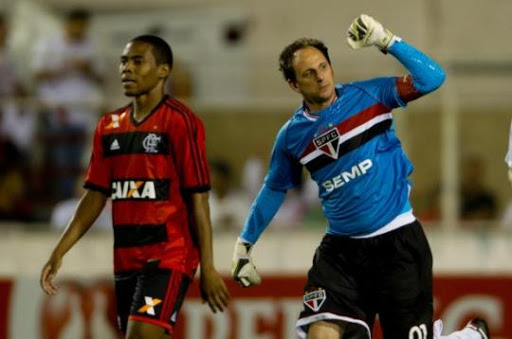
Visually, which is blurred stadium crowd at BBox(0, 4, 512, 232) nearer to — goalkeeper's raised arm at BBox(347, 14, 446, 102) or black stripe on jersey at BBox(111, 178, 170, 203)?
black stripe on jersey at BBox(111, 178, 170, 203)

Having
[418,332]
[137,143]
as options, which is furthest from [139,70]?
[418,332]

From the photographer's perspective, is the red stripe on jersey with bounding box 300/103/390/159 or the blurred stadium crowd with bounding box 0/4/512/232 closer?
the red stripe on jersey with bounding box 300/103/390/159

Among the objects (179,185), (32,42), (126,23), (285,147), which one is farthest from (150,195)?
(126,23)

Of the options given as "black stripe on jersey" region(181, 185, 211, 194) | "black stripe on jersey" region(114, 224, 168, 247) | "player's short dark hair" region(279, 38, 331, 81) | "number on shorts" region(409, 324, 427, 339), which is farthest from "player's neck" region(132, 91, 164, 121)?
"number on shorts" region(409, 324, 427, 339)

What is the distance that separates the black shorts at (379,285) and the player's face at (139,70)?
4.44 feet

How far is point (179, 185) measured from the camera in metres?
7.96

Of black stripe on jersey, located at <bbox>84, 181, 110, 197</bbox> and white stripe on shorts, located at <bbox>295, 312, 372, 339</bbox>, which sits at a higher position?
black stripe on jersey, located at <bbox>84, 181, 110, 197</bbox>

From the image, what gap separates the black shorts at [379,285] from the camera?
7.79m

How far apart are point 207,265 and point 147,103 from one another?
99 centimetres

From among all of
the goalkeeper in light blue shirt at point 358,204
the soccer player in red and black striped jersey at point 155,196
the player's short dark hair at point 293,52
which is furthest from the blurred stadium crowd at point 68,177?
the player's short dark hair at point 293,52

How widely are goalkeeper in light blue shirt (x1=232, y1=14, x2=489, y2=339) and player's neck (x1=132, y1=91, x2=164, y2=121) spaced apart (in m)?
0.73

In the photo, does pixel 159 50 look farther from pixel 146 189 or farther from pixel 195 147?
pixel 146 189

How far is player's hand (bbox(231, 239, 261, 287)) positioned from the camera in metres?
8.06

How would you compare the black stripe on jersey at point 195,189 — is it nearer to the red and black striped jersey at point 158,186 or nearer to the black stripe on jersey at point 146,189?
the red and black striped jersey at point 158,186
